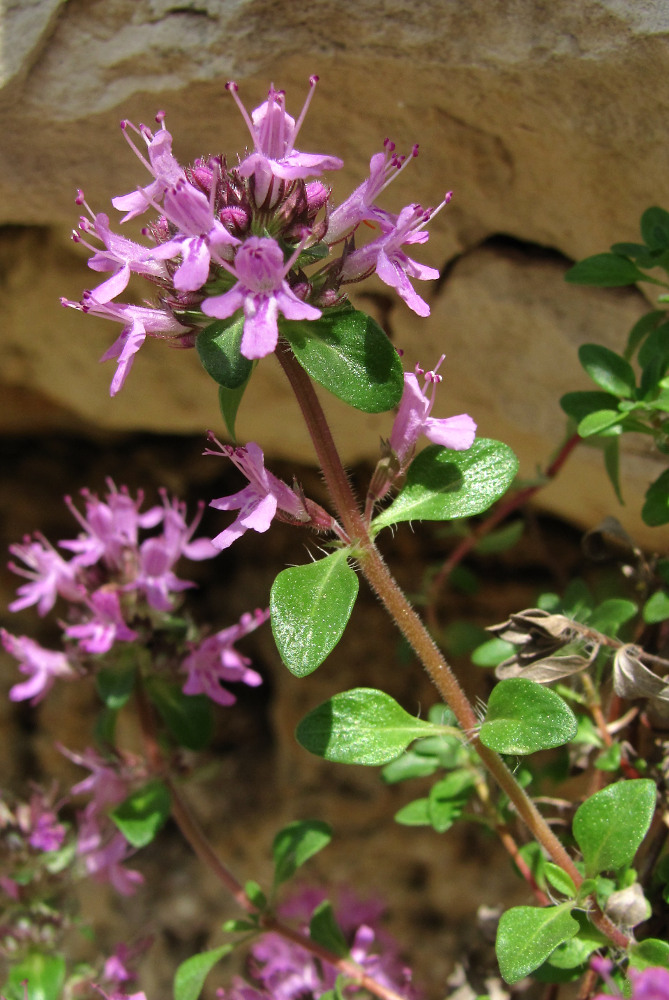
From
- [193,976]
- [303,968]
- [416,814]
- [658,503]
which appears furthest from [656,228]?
[303,968]

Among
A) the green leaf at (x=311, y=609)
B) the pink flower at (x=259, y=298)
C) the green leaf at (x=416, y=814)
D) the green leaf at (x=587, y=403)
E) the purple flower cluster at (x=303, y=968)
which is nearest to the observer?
the pink flower at (x=259, y=298)

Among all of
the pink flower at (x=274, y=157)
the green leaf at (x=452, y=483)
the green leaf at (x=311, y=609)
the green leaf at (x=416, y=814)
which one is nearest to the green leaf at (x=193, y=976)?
the green leaf at (x=416, y=814)

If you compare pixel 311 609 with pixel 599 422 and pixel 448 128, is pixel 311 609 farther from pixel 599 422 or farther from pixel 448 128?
pixel 448 128

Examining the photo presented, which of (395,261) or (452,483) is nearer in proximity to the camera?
(395,261)

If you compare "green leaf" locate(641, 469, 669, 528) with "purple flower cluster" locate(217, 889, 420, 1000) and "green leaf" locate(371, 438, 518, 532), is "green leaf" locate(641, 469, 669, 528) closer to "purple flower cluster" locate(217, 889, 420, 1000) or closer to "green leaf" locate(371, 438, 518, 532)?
"green leaf" locate(371, 438, 518, 532)

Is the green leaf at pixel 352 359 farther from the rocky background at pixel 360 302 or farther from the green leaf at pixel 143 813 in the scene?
the green leaf at pixel 143 813

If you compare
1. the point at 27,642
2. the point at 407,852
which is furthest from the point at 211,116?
the point at 407,852
